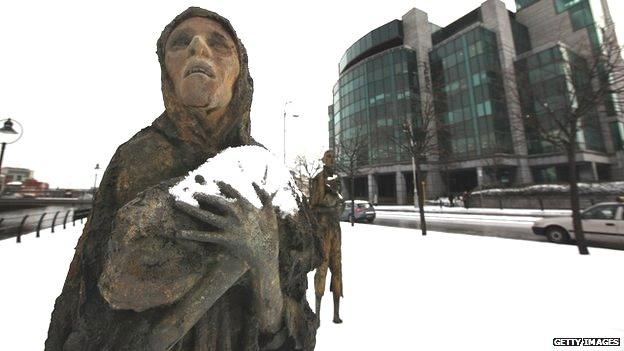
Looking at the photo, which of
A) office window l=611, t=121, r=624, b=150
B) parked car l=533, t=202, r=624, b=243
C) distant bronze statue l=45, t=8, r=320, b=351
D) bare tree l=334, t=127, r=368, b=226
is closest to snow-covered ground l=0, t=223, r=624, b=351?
parked car l=533, t=202, r=624, b=243

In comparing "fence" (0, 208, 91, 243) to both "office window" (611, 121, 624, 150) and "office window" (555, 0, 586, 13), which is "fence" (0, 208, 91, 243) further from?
"office window" (555, 0, 586, 13)

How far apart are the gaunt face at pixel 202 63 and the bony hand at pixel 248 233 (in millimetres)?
420

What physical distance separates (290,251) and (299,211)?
182 mm

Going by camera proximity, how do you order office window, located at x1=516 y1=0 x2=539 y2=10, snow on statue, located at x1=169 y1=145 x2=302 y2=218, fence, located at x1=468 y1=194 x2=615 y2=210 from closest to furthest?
snow on statue, located at x1=169 y1=145 x2=302 y2=218 < fence, located at x1=468 y1=194 x2=615 y2=210 < office window, located at x1=516 y1=0 x2=539 y2=10

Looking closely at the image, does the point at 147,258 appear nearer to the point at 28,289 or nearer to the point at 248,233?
the point at 248,233

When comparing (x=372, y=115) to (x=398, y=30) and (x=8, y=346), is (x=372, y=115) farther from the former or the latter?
(x=8, y=346)

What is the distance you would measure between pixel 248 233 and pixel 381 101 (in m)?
44.8

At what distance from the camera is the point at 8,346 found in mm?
3477

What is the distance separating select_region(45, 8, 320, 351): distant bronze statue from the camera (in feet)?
2.61

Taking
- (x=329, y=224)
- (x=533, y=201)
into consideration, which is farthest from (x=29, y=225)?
(x=533, y=201)

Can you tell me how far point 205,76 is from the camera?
1.14 meters

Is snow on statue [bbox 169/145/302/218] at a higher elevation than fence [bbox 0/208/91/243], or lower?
higher

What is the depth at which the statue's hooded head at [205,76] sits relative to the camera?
1145 millimetres

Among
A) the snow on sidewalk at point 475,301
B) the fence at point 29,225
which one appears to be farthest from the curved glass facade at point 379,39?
the snow on sidewalk at point 475,301
